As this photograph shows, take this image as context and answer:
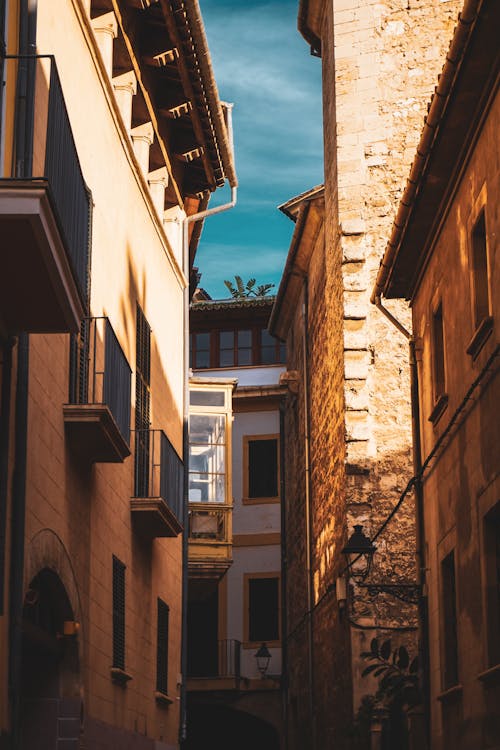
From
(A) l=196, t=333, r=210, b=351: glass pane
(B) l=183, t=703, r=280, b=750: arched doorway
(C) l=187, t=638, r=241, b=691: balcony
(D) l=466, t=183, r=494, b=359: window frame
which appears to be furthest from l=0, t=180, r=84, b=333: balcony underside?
(A) l=196, t=333, r=210, b=351: glass pane

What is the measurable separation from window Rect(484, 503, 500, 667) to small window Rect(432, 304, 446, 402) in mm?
2912

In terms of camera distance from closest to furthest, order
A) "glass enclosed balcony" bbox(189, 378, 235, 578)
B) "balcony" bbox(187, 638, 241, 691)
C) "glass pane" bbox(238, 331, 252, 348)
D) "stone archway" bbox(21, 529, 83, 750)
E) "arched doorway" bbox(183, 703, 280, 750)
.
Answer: "stone archway" bbox(21, 529, 83, 750) < "glass enclosed balcony" bbox(189, 378, 235, 578) < "balcony" bbox(187, 638, 241, 691) < "arched doorway" bbox(183, 703, 280, 750) < "glass pane" bbox(238, 331, 252, 348)

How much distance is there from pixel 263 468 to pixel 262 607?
3719 millimetres

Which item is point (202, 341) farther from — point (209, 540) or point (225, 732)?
point (209, 540)

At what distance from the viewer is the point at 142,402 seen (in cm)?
1748

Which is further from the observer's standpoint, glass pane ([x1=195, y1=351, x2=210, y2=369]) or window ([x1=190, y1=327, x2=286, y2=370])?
glass pane ([x1=195, y1=351, x2=210, y2=369])

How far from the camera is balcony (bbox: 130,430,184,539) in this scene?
16.4 m

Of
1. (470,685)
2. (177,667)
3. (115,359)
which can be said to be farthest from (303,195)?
(470,685)

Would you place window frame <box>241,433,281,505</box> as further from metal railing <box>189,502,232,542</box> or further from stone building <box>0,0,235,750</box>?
stone building <box>0,0,235,750</box>

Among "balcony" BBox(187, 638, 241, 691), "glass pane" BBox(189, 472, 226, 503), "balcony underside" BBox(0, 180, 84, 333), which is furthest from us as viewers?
"balcony" BBox(187, 638, 241, 691)

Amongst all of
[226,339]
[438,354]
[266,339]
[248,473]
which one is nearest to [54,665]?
[438,354]

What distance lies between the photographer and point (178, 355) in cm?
2181

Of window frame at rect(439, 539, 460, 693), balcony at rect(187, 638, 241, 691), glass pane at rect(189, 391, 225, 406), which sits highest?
glass pane at rect(189, 391, 225, 406)

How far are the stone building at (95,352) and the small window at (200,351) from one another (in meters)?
16.1
